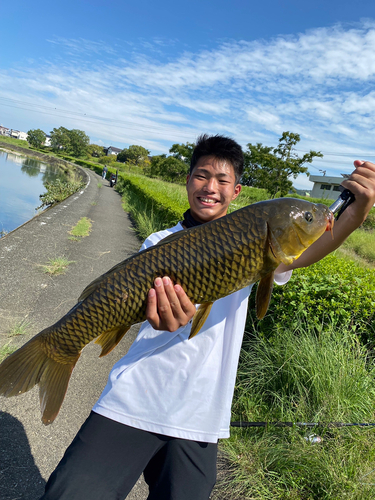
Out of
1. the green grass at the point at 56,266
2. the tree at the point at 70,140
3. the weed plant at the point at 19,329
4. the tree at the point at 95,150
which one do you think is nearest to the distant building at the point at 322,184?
the green grass at the point at 56,266

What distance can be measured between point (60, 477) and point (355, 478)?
2008mm

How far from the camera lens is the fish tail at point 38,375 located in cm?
155

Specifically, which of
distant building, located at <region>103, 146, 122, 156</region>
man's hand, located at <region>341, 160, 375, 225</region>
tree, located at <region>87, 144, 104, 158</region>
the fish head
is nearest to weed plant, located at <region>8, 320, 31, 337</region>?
the fish head

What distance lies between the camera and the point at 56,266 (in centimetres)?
636

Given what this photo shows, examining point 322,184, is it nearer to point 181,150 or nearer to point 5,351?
point 181,150

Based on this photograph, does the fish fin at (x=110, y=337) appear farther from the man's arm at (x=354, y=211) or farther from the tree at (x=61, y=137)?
the tree at (x=61, y=137)

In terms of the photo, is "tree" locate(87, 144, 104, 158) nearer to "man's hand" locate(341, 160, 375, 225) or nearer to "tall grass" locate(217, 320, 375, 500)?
"tall grass" locate(217, 320, 375, 500)

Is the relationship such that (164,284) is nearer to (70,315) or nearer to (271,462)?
(70,315)

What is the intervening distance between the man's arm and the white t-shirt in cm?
67

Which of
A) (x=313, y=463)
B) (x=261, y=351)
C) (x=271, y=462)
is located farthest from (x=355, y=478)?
(x=261, y=351)

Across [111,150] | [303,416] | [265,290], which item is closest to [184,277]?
[265,290]

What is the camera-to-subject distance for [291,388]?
3.17 m

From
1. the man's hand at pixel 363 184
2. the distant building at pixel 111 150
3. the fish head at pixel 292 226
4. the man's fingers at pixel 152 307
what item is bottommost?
the man's fingers at pixel 152 307

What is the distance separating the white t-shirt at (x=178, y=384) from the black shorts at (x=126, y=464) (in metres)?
0.06
